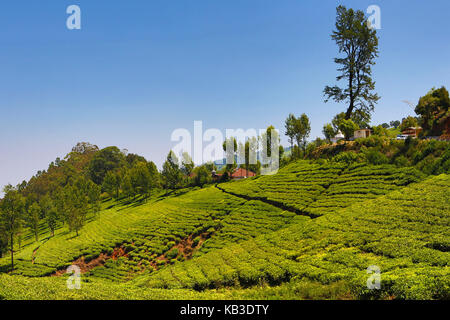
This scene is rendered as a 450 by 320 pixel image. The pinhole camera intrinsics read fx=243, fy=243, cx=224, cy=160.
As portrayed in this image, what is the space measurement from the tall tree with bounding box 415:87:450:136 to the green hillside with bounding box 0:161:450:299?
37.9 ft

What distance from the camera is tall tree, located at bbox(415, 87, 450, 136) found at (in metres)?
31.0

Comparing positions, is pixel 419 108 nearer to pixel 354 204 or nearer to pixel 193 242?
pixel 354 204

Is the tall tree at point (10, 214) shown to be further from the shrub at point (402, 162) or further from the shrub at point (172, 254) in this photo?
the shrub at point (402, 162)

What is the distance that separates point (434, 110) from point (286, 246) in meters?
30.3

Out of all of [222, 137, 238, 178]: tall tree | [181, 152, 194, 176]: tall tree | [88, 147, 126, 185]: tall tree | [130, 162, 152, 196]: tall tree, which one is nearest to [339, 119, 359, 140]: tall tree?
[222, 137, 238, 178]: tall tree

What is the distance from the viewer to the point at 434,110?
32.8 meters

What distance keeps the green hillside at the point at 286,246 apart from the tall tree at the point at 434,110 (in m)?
11.5

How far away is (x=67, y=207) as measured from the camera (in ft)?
186

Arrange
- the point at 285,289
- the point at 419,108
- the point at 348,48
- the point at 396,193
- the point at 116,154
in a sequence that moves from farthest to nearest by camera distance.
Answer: the point at 116,154 → the point at 348,48 → the point at 419,108 → the point at 396,193 → the point at 285,289

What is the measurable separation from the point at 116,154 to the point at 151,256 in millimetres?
137140

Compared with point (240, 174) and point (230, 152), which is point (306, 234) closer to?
point (240, 174)

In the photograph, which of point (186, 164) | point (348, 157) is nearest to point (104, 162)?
point (186, 164)
